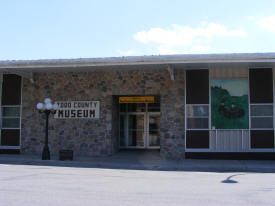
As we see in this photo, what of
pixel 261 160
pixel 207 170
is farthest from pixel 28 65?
pixel 261 160

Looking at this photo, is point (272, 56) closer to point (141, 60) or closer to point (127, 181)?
point (141, 60)

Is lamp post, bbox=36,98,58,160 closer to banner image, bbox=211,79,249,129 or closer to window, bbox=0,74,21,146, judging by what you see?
window, bbox=0,74,21,146

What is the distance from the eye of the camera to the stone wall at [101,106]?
1538cm

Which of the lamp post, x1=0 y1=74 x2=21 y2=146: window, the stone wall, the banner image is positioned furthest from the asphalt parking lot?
x1=0 y1=74 x2=21 y2=146: window

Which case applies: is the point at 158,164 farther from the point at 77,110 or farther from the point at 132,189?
the point at 132,189

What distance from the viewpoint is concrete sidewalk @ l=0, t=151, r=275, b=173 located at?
12562 mm

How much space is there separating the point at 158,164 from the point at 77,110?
5311 mm

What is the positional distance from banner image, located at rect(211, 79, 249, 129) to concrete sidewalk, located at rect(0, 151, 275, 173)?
1842 millimetres

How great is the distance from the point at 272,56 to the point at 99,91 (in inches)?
322

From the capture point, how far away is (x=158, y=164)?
13625 millimetres

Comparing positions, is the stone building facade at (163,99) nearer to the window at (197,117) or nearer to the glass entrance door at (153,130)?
the window at (197,117)

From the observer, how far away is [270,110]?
14883 mm

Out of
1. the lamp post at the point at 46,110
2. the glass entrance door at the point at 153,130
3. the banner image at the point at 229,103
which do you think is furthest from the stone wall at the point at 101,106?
the glass entrance door at the point at 153,130

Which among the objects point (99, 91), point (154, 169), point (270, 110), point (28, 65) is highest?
point (28, 65)
